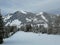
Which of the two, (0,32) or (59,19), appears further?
(59,19)

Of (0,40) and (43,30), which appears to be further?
(43,30)

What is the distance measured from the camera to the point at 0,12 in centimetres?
2836

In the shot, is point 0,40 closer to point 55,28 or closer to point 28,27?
point 55,28

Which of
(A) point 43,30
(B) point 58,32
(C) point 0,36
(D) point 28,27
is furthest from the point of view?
(D) point 28,27

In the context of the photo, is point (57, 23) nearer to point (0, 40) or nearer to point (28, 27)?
point (28, 27)

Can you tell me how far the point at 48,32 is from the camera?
5275 cm

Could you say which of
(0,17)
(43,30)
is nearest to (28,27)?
(43,30)

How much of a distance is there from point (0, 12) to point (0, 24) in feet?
6.38

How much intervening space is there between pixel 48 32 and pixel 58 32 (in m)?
3.49

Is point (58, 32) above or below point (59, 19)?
below

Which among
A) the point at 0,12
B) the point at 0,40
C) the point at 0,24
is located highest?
the point at 0,12

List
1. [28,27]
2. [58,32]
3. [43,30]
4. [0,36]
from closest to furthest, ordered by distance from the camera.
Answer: [0,36] → [58,32] → [43,30] → [28,27]

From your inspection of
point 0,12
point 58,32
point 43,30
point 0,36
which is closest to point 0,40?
point 0,36

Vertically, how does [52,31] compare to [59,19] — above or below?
below
